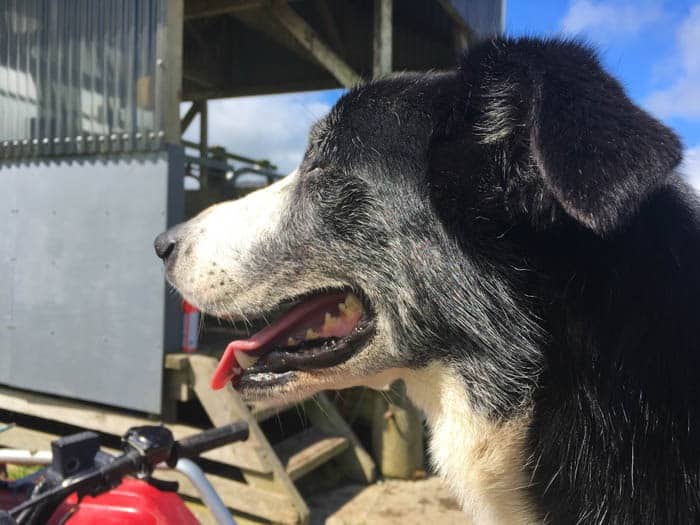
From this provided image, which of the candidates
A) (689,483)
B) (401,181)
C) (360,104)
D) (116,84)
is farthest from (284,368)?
(116,84)

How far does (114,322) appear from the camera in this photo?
3.84m

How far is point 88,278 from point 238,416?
56.7 inches

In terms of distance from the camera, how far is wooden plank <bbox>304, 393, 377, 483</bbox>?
14.4 feet

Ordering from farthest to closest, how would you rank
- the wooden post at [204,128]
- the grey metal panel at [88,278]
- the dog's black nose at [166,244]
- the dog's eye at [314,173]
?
1. the wooden post at [204,128]
2. the grey metal panel at [88,278]
3. the dog's black nose at [166,244]
4. the dog's eye at [314,173]

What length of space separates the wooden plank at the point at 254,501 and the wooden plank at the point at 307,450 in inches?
9.6

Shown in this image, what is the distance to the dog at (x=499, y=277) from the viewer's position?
3.78ft

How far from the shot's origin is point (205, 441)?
1535 millimetres

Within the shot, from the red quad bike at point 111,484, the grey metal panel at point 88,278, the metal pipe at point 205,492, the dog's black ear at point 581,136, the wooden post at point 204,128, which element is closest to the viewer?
the dog's black ear at point 581,136

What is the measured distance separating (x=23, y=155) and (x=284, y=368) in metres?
3.54

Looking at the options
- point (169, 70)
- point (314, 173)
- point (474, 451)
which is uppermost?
point (169, 70)

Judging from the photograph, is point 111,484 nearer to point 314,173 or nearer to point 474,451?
point 474,451

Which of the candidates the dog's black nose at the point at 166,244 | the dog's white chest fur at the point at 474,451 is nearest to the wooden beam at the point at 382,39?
the dog's black nose at the point at 166,244

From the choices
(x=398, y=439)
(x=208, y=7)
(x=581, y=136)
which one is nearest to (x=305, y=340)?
(x=581, y=136)

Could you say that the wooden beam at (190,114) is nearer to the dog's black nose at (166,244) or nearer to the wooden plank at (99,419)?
the wooden plank at (99,419)
